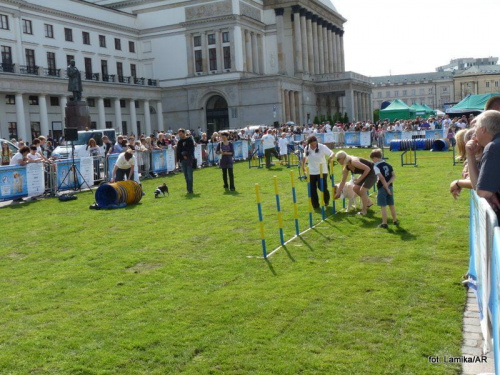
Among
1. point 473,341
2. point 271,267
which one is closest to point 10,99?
point 271,267

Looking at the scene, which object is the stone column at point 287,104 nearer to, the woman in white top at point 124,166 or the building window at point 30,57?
the building window at point 30,57

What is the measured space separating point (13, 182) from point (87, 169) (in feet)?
12.1

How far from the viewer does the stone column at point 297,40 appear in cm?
7625

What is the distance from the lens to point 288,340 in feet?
20.4

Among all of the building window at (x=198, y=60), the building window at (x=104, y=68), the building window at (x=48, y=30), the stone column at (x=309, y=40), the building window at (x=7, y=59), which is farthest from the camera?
the stone column at (x=309, y=40)

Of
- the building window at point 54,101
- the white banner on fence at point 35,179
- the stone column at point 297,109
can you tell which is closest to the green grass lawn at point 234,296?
the white banner on fence at point 35,179

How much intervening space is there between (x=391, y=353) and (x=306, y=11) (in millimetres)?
78584

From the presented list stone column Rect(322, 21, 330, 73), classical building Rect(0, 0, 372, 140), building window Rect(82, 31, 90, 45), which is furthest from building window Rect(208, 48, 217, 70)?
stone column Rect(322, 21, 330, 73)

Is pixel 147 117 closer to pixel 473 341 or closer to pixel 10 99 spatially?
pixel 10 99

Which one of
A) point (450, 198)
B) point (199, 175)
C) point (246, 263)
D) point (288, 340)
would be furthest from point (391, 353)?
point (199, 175)

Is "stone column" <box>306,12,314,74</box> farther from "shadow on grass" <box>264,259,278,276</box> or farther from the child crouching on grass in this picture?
"shadow on grass" <box>264,259,278,276</box>

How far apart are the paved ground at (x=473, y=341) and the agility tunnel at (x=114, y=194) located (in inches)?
470

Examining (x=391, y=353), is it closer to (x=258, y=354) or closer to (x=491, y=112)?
(x=258, y=354)

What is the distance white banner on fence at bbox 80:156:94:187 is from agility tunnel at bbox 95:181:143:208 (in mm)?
5526
